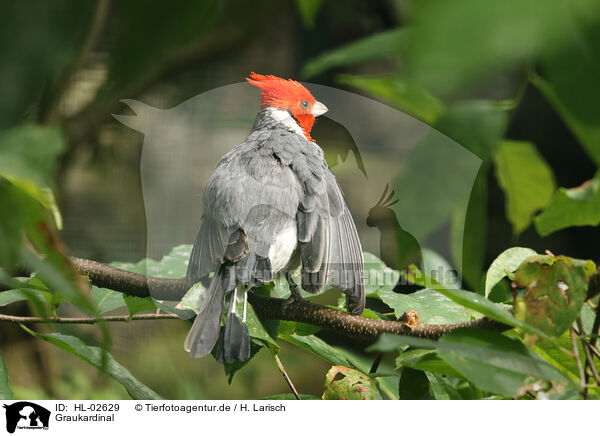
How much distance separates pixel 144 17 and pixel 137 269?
1.59 feet

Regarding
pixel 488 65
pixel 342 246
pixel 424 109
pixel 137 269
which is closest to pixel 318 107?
pixel 342 246

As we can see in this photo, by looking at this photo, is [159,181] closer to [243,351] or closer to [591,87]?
[243,351]

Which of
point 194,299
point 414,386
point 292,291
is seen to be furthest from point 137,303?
point 414,386

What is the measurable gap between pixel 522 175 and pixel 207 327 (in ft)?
1.14

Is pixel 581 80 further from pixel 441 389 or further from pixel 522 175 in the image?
pixel 441 389

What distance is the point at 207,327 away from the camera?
503mm

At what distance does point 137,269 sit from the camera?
587mm

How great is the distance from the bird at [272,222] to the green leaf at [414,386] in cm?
8

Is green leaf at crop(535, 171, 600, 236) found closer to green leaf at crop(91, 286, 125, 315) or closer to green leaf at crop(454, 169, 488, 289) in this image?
green leaf at crop(454, 169, 488, 289)

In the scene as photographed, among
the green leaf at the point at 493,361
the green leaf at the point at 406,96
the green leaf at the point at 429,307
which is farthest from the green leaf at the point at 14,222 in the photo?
the green leaf at the point at 429,307

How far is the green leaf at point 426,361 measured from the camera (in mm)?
388

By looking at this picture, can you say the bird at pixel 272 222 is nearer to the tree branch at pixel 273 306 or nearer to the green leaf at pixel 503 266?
the tree branch at pixel 273 306

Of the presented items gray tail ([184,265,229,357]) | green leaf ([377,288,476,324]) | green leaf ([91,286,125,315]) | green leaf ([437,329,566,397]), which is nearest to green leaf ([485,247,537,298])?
green leaf ([377,288,476,324])

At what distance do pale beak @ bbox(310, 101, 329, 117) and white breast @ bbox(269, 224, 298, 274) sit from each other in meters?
0.16
